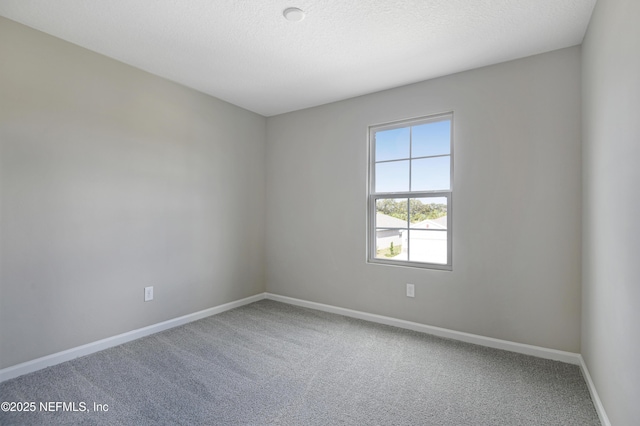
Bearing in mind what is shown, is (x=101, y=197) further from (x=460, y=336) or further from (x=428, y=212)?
(x=460, y=336)

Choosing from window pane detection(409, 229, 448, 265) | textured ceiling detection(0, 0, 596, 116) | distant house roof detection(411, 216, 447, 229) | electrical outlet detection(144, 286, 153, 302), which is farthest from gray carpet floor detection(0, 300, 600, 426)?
textured ceiling detection(0, 0, 596, 116)

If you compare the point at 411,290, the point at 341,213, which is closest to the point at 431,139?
the point at 341,213

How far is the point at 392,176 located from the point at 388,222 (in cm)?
49

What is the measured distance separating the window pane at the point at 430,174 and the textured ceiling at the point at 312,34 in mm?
804

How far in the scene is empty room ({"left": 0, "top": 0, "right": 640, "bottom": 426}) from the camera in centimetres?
185

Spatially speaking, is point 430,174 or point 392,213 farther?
point 392,213

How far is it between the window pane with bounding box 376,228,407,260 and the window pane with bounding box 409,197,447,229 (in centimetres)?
18

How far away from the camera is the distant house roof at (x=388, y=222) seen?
3.25 meters

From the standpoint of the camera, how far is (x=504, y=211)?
2.65 metres

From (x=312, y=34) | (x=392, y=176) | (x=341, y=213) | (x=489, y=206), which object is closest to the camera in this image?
(x=312, y=34)

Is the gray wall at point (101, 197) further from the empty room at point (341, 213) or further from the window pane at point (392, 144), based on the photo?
the window pane at point (392, 144)

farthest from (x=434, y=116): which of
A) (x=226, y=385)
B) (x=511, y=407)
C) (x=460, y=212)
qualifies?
(x=226, y=385)

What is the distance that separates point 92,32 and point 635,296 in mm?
3579

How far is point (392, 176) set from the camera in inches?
131
